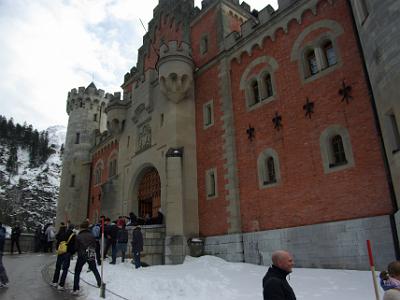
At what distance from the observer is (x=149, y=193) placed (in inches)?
804

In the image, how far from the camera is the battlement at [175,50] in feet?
62.5

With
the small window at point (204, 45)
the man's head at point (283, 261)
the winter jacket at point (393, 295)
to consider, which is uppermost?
the small window at point (204, 45)

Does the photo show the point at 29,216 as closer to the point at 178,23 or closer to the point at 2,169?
the point at 2,169

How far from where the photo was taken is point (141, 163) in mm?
20422

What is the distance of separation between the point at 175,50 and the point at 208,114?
4056 mm

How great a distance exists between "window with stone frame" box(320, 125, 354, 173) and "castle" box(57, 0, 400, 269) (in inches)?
1.5

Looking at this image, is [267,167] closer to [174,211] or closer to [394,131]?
[174,211]

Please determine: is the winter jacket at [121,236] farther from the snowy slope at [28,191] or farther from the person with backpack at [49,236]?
the snowy slope at [28,191]

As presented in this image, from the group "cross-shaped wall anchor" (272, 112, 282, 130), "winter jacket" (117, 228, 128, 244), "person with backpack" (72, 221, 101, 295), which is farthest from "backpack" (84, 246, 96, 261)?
"cross-shaped wall anchor" (272, 112, 282, 130)

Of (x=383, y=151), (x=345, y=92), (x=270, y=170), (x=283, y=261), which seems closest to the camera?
(x=283, y=261)

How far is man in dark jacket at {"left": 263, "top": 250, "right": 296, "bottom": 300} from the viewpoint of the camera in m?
3.95

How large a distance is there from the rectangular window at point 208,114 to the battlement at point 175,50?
3.12 metres

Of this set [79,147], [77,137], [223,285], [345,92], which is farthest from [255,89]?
[77,137]

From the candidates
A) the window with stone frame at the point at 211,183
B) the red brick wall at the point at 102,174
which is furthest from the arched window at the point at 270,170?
the red brick wall at the point at 102,174
